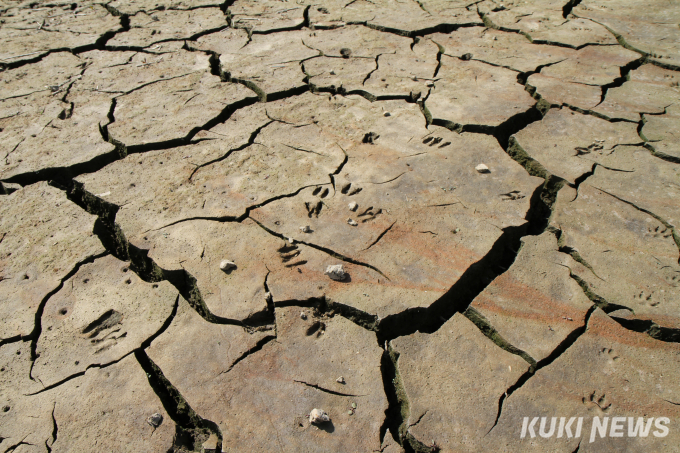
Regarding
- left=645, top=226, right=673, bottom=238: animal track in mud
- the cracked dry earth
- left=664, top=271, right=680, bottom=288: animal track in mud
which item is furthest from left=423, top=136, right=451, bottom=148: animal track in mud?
left=664, top=271, right=680, bottom=288: animal track in mud

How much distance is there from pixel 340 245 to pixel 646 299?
1.16 metres

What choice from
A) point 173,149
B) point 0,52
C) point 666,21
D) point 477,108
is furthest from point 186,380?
point 666,21

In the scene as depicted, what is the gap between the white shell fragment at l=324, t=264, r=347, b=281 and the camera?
190cm

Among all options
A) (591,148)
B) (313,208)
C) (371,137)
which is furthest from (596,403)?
(371,137)

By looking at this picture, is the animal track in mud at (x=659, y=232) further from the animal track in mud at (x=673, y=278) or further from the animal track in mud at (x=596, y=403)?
the animal track in mud at (x=596, y=403)

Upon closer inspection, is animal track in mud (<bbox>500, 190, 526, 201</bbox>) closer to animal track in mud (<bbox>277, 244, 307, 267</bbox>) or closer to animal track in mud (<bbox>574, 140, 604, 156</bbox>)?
animal track in mud (<bbox>574, 140, 604, 156</bbox>)

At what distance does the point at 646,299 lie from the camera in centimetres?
181

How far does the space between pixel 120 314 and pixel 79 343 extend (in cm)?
16

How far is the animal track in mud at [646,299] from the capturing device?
5.89ft

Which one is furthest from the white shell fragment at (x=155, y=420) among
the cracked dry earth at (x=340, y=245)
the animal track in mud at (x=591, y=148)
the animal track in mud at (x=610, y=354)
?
the animal track in mud at (x=591, y=148)

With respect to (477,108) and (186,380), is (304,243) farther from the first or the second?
(477,108)

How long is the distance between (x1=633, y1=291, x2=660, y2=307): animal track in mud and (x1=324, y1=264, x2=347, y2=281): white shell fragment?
3.52ft

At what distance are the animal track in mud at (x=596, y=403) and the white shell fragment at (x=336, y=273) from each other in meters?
0.90

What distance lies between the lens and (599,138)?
2.68m
